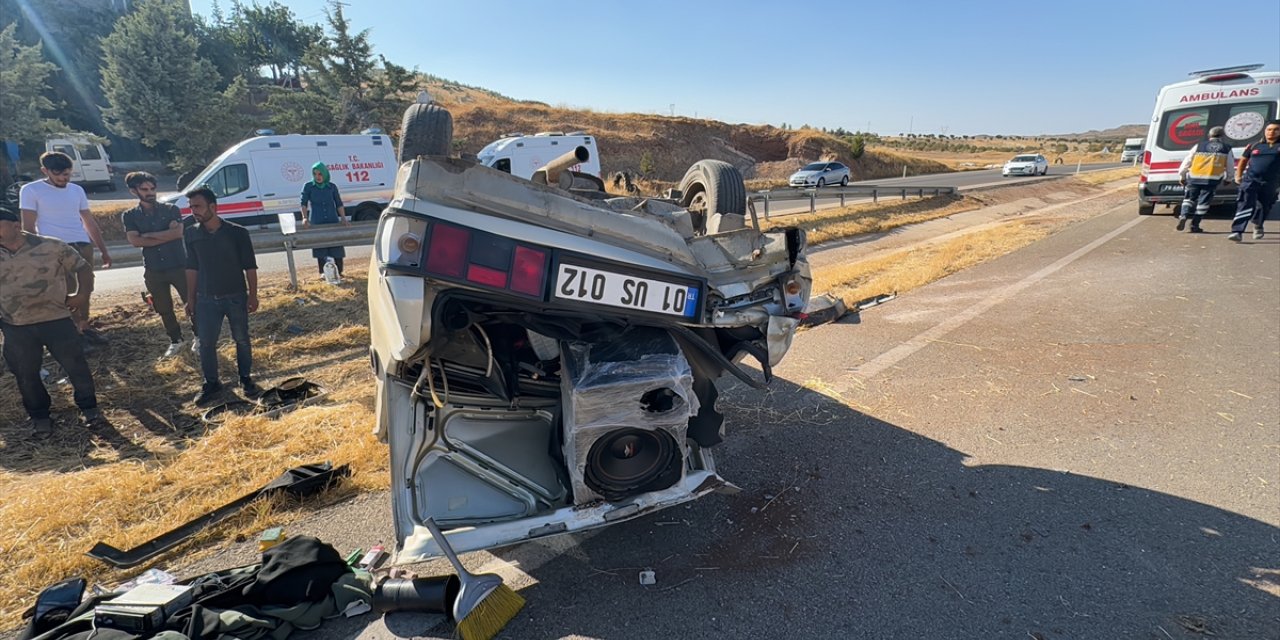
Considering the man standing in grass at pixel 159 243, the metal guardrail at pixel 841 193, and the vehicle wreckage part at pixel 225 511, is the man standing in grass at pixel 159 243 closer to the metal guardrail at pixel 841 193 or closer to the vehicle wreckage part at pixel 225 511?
the vehicle wreckage part at pixel 225 511

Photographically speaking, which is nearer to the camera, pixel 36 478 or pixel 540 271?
pixel 540 271

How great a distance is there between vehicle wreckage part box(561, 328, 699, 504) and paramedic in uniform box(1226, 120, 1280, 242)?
35.3 feet

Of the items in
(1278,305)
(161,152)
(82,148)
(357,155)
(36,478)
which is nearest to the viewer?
(36,478)

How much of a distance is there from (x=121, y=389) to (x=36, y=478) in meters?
1.68

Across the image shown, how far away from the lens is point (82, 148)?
961 inches

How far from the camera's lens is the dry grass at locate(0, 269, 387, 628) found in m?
2.67

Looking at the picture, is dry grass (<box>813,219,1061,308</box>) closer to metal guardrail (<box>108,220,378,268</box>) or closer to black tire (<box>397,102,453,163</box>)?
black tire (<box>397,102,453,163</box>)

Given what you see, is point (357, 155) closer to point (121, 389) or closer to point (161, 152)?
point (121, 389)

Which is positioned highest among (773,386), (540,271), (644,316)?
(540,271)

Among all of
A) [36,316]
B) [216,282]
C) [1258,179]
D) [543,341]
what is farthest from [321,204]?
[1258,179]

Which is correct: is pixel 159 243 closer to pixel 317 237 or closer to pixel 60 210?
pixel 60 210

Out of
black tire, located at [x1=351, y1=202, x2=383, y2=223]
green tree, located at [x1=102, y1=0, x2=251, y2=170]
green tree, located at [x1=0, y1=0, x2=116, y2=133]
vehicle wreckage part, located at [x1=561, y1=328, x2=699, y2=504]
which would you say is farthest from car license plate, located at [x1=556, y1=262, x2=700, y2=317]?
green tree, located at [x1=0, y1=0, x2=116, y2=133]

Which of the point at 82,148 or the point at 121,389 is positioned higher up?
the point at 82,148

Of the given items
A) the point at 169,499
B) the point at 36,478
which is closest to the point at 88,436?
the point at 36,478
